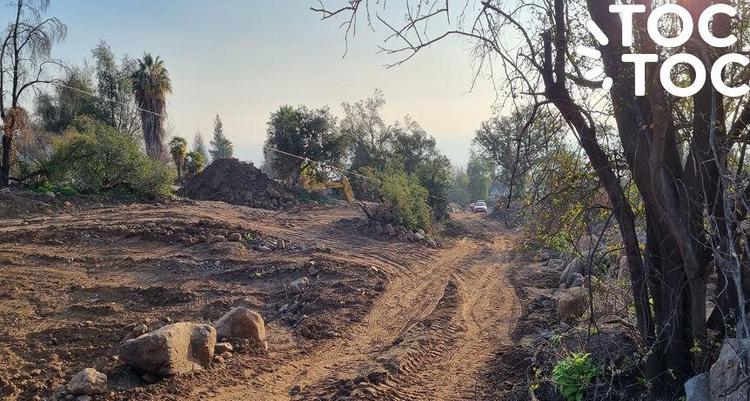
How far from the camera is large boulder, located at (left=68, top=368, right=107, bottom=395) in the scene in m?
4.68

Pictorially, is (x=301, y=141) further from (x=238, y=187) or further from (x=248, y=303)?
(x=248, y=303)

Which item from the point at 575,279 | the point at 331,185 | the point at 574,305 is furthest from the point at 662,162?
the point at 331,185

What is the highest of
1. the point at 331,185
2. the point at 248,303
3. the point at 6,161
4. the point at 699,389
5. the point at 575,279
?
the point at 6,161

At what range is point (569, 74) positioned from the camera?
4.21 meters

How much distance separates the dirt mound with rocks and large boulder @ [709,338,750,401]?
19.5 metres

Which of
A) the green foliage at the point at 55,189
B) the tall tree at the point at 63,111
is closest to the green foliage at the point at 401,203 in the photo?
the green foliage at the point at 55,189

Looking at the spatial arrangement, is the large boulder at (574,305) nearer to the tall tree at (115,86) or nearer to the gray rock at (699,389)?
the gray rock at (699,389)

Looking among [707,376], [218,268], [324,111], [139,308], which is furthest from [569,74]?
[324,111]

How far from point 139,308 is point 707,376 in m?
7.02

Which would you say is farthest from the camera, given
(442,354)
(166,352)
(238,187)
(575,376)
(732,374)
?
(238,187)

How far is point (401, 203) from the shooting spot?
1802 cm

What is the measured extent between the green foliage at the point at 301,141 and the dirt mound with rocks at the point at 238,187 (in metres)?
4.56

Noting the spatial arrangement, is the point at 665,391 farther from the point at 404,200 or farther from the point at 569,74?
the point at 404,200

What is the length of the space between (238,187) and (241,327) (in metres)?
17.8
